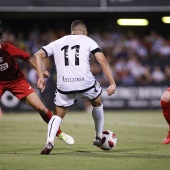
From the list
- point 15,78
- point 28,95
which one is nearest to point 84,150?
point 28,95

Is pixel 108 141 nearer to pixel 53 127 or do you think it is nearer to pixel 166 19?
pixel 53 127

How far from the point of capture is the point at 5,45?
10594 mm

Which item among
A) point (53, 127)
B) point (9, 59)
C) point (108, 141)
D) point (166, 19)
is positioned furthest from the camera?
point (166, 19)

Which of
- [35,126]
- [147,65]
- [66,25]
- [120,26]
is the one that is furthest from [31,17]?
[35,126]

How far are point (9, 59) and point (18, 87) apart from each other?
53 centimetres

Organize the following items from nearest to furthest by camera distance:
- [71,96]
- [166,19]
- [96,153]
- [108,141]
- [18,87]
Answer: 1. [71,96]
2. [96,153]
3. [108,141]
4. [18,87]
5. [166,19]

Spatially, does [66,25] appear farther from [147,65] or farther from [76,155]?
[76,155]

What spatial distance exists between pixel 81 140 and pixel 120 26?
16.9 metres

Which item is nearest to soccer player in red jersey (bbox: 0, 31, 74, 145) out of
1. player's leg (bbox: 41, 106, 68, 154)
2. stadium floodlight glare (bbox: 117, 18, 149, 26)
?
player's leg (bbox: 41, 106, 68, 154)

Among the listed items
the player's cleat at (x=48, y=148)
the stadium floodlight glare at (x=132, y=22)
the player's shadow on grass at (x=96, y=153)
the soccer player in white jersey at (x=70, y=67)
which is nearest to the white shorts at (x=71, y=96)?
the soccer player in white jersey at (x=70, y=67)

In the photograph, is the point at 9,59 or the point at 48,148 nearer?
the point at 48,148

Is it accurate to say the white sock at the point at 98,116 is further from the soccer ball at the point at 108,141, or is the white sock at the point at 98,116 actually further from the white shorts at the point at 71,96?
the white shorts at the point at 71,96

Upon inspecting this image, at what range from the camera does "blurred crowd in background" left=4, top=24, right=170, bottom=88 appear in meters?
23.4

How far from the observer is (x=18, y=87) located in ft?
35.6
